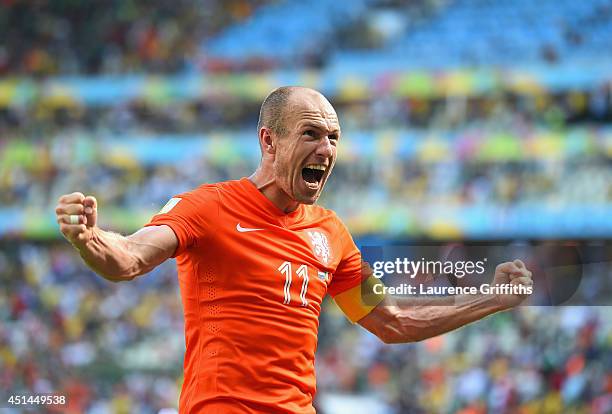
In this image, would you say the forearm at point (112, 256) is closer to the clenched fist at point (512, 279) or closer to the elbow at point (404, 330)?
the elbow at point (404, 330)

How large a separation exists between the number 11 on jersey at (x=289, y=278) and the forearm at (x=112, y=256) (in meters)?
0.56

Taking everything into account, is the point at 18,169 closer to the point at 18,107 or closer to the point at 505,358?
the point at 18,107

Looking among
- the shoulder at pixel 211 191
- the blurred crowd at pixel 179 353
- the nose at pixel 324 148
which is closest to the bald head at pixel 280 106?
the nose at pixel 324 148

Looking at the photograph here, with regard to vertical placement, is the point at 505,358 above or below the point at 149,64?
below

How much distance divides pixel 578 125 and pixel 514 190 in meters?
1.43

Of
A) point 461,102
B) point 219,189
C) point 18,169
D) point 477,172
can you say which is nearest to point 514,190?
point 477,172

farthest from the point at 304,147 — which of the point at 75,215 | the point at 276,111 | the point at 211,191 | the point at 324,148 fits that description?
the point at 75,215

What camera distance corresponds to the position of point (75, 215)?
258 cm

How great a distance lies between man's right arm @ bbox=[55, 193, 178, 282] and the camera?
258 centimetres

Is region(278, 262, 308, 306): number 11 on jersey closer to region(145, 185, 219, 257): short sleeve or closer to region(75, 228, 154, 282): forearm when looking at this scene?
region(145, 185, 219, 257): short sleeve

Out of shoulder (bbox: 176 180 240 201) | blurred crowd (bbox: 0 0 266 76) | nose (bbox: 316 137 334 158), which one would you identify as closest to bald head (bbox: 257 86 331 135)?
nose (bbox: 316 137 334 158)

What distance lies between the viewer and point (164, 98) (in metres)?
16.5

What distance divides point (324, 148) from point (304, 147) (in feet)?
0.24

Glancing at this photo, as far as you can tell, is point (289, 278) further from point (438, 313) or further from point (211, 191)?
point (438, 313)
